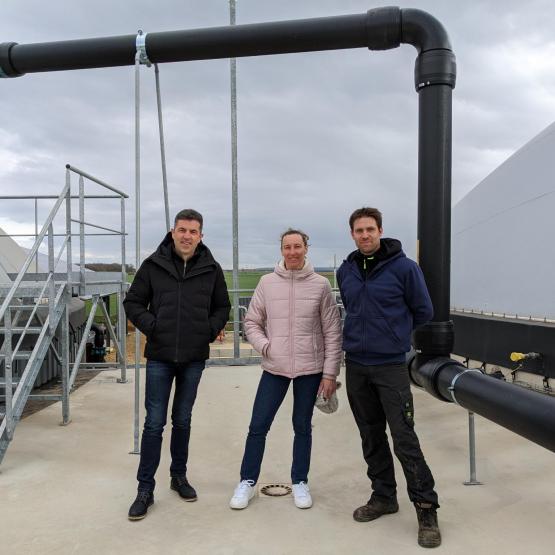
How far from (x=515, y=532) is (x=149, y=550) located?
1.97 metres

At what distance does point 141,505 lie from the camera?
3.21 metres

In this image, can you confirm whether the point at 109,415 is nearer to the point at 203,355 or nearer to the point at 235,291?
the point at 203,355

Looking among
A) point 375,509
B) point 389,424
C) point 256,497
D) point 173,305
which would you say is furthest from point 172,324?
point 375,509

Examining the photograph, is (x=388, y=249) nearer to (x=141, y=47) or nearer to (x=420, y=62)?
(x=420, y=62)

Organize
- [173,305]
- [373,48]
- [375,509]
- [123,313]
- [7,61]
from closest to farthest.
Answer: [375,509] → [173,305] → [373,48] → [7,61] → [123,313]

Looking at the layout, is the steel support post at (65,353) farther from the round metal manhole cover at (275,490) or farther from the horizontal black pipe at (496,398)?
the horizontal black pipe at (496,398)

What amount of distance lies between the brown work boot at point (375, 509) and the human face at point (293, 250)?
1.45 metres

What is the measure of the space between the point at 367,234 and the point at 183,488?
1973 mm

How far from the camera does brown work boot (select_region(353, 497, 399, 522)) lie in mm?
3129

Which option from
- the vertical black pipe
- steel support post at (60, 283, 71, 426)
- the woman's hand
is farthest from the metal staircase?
the vertical black pipe

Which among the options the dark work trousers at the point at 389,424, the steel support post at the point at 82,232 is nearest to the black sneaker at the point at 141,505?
the dark work trousers at the point at 389,424

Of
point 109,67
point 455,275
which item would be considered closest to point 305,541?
point 109,67

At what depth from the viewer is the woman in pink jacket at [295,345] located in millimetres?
3252

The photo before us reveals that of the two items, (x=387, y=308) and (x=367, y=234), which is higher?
(x=367, y=234)
